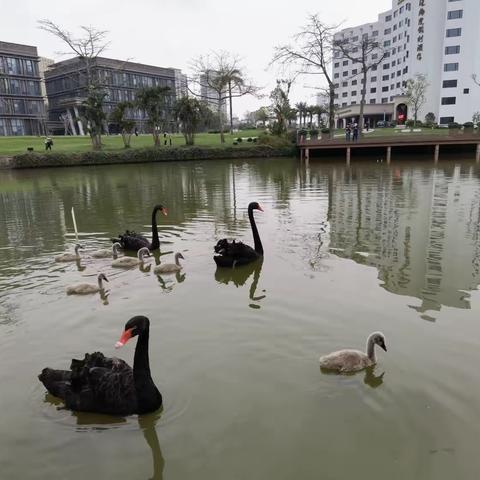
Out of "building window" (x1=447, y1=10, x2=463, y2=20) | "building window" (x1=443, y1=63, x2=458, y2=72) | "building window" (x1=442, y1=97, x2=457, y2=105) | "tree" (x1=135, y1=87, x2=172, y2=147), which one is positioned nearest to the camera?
"tree" (x1=135, y1=87, x2=172, y2=147)

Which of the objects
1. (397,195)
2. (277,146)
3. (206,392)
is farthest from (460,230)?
(277,146)

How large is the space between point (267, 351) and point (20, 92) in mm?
77308

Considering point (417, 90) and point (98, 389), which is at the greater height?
point (417, 90)

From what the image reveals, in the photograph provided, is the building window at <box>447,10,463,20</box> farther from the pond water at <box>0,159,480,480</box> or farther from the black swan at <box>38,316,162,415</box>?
the black swan at <box>38,316,162,415</box>

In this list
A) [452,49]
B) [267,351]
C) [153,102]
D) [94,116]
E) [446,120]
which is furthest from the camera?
[446,120]

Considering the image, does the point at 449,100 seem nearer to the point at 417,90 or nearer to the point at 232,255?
the point at 417,90

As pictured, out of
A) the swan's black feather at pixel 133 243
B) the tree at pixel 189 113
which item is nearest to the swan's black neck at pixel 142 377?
the swan's black feather at pixel 133 243

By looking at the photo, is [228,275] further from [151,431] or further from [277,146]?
[277,146]

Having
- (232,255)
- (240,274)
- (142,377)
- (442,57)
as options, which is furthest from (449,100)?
(142,377)

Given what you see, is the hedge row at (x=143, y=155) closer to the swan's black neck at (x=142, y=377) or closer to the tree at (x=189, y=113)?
the tree at (x=189, y=113)

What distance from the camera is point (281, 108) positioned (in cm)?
4831

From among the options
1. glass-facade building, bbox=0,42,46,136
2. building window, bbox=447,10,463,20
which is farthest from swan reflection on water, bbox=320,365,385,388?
glass-facade building, bbox=0,42,46,136

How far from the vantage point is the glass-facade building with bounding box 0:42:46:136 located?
2665 inches

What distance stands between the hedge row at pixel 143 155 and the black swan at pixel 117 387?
37.2 metres
